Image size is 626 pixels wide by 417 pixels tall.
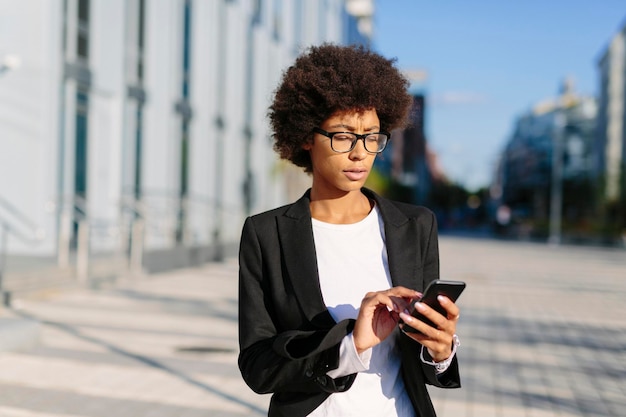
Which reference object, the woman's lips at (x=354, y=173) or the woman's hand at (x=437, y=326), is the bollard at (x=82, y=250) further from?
the woman's hand at (x=437, y=326)

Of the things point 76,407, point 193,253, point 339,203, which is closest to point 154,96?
point 193,253

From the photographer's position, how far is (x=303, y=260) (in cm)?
201

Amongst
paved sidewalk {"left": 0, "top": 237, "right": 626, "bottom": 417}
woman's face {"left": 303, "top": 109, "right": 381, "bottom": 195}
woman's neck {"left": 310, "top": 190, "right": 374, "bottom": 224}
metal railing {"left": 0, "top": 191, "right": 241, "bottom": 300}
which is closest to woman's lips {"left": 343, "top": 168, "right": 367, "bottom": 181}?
woman's face {"left": 303, "top": 109, "right": 381, "bottom": 195}

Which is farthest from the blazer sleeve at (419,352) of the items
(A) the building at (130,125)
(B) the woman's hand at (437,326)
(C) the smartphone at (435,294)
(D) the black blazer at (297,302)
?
(A) the building at (130,125)

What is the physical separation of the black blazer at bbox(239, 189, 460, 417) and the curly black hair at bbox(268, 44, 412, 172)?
0.23 metres

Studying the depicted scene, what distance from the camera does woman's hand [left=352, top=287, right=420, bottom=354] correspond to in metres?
1.70

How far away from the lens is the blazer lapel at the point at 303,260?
1.95 m

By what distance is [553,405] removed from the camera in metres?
6.27

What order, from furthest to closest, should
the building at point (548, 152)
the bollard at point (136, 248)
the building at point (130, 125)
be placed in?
the building at point (548, 152) < the bollard at point (136, 248) < the building at point (130, 125)

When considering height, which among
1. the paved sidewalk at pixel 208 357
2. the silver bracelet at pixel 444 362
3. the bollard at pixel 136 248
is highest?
the silver bracelet at pixel 444 362

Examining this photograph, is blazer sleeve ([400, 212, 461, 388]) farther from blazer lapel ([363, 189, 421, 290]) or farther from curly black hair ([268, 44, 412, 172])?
curly black hair ([268, 44, 412, 172])

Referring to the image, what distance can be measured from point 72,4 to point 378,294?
51.5 feet

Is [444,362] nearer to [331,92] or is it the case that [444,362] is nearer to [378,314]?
[378,314]

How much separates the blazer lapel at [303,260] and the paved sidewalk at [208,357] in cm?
410
